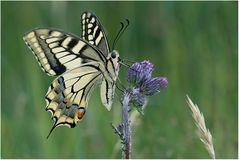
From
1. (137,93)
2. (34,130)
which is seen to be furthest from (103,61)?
(34,130)

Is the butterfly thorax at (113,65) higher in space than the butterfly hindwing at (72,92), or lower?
higher

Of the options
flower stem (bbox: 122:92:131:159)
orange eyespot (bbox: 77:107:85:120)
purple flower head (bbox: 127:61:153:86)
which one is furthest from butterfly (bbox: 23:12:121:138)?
flower stem (bbox: 122:92:131:159)

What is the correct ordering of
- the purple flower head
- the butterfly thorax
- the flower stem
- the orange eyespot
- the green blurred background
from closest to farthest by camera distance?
1. the flower stem
2. the purple flower head
3. the butterfly thorax
4. the orange eyespot
5. the green blurred background

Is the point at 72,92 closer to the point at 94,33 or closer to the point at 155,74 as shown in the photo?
the point at 94,33

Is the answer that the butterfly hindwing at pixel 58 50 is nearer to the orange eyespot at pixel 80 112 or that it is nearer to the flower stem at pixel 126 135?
the orange eyespot at pixel 80 112

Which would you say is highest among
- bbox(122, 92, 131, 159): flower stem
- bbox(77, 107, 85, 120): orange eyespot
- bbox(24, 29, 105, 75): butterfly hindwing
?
bbox(24, 29, 105, 75): butterfly hindwing

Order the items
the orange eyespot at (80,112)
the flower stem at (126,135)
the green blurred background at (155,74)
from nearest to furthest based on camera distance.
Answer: the flower stem at (126,135) → the orange eyespot at (80,112) → the green blurred background at (155,74)

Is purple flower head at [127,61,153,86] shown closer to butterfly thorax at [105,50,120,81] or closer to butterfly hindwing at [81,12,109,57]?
butterfly thorax at [105,50,120,81]

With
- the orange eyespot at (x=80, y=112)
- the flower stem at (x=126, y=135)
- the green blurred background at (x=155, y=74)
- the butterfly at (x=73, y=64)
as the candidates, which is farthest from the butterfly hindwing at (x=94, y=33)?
the flower stem at (x=126, y=135)
